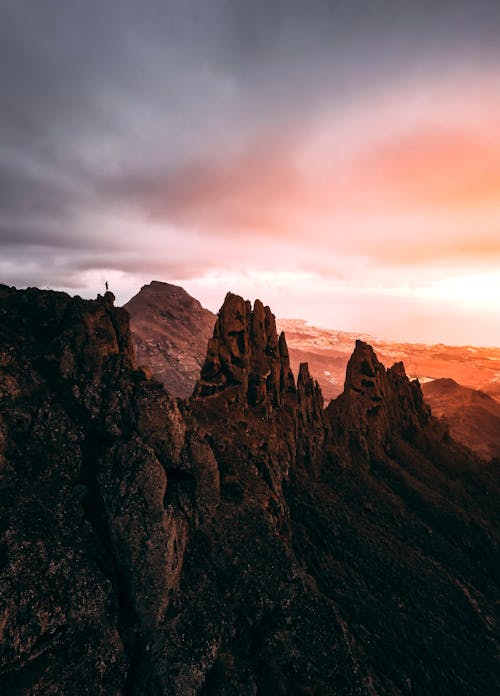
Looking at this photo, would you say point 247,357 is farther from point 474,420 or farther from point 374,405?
point 474,420

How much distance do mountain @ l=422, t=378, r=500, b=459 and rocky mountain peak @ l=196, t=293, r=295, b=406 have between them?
11029cm

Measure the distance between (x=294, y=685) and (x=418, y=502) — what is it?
43.2 metres

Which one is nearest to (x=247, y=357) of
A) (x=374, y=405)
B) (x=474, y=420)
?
(x=374, y=405)

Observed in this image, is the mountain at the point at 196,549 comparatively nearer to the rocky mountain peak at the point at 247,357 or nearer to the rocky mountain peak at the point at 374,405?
the rocky mountain peak at the point at 247,357

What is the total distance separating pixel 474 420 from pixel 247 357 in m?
151

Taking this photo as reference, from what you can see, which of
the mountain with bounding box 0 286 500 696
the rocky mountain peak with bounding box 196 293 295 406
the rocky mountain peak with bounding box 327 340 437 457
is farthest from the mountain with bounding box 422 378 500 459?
the rocky mountain peak with bounding box 196 293 295 406

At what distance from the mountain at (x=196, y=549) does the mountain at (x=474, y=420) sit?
9675cm

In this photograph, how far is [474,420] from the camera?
529 feet

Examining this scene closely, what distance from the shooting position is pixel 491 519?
6369 centimetres

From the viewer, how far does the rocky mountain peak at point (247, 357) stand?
62.1m

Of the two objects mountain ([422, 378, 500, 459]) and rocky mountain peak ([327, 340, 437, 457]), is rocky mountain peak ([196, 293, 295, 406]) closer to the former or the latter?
rocky mountain peak ([327, 340, 437, 457])

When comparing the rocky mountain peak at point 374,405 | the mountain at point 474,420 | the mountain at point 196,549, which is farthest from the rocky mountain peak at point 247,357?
the mountain at point 474,420

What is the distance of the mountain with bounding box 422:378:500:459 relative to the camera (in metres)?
141

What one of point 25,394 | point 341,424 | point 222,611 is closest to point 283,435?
point 341,424
